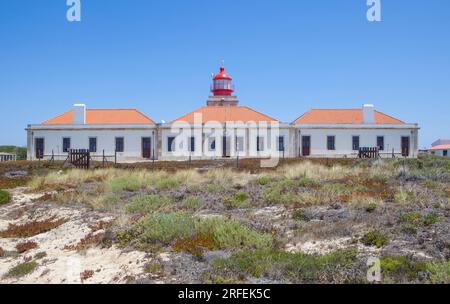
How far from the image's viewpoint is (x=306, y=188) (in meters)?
13.9

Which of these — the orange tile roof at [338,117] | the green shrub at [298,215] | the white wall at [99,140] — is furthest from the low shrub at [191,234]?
the orange tile roof at [338,117]

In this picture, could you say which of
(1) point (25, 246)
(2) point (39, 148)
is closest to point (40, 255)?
(1) point (25, 246)

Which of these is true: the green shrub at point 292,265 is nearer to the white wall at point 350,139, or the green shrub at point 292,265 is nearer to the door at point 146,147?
the white wall at point 350,139

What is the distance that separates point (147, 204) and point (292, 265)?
5.87m

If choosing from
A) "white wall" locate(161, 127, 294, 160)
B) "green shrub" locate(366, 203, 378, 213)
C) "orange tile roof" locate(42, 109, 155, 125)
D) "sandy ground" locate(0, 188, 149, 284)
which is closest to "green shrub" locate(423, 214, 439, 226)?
"green shrub" locate(366, 203, 378, 213)

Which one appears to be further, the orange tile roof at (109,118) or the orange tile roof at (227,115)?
the orange tile roof at (109,118)

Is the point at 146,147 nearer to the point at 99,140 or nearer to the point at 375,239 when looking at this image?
the point at 99,140

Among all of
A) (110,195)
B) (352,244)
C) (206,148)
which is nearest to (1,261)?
(110,195)

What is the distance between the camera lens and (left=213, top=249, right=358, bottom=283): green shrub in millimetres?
5887

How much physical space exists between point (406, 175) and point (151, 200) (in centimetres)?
925

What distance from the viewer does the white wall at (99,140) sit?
39.2 meters

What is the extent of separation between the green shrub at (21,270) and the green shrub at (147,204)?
3.27 m
